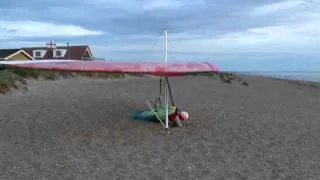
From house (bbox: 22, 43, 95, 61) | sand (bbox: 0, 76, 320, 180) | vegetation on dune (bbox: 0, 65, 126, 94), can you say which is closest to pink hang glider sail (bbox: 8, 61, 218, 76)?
sand (bbox: 0, 76, 320, 180)

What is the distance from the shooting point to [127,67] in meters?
12.9

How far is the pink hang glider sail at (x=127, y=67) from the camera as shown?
41.0 ft

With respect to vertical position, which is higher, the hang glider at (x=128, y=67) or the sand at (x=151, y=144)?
the hang glider at (x=128, y=67)

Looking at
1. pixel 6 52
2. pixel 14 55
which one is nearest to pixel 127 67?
pixel 14 55

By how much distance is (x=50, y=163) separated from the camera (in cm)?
1001

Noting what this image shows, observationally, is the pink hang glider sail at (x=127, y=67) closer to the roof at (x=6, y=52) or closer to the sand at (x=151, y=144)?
the sand at (x=151, y=144)

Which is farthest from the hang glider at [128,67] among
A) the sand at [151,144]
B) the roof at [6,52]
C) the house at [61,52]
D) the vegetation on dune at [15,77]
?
the house at [61,52]

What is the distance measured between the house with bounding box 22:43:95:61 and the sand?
43627mm

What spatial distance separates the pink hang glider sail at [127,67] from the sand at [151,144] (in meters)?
1.55

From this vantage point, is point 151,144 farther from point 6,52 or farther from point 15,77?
point 6,52

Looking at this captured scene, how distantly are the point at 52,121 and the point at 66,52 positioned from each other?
49608mm

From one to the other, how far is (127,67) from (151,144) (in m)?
1.90

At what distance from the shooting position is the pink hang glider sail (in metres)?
12.5

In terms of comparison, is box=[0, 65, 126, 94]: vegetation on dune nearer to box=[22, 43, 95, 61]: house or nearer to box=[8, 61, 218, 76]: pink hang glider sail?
box=[8, 61, 218, 76]: pink hang glider sail
